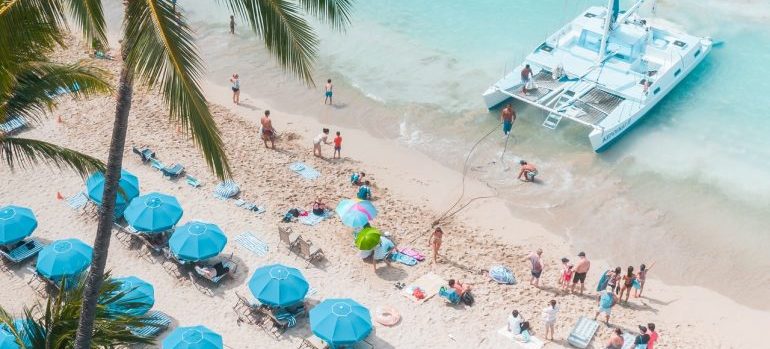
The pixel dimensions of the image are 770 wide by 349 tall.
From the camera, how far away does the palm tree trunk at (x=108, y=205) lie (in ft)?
34.1

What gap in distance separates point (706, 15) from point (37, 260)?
94.0 feet

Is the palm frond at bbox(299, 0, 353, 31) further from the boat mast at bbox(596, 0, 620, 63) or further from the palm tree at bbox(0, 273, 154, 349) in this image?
the boat mast at bbox(596, 0, 620, 63)

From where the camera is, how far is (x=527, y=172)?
→ 25.3m

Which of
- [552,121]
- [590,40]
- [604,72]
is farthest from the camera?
[590,40]

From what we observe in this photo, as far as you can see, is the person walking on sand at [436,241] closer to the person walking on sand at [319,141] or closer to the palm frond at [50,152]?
the person walking on sand at [319,141]

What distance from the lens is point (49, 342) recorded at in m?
12.8

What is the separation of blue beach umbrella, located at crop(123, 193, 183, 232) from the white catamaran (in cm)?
1237

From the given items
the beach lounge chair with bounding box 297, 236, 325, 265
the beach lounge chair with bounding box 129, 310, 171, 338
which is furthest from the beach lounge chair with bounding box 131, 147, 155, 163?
the beach lounge chair with bounding box 129, 310, 171, 338

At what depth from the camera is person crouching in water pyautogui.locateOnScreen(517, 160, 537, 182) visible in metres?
25.3

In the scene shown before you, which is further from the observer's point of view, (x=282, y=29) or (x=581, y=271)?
(x=581, y=271)

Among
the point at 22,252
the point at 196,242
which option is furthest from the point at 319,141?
the point at 22,252

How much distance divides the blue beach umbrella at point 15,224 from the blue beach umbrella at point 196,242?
3433 millimetres

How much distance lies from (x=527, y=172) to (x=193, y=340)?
41.5 ft

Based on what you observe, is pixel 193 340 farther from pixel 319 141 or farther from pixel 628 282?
pixel 319 141
